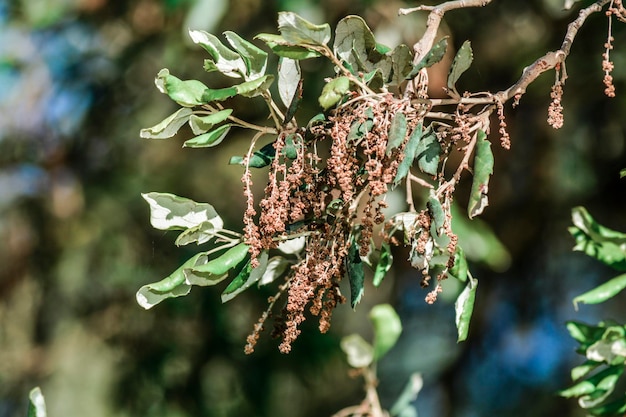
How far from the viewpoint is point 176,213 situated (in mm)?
934

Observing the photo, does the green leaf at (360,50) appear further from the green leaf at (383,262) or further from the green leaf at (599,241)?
the green leaf at (599,241)

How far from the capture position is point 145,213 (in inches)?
122

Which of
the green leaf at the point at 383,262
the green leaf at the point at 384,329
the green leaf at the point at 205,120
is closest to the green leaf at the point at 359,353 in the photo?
the green leaf at the point at 384,329

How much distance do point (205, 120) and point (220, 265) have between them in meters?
0.14

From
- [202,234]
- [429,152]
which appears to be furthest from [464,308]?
[202,234]

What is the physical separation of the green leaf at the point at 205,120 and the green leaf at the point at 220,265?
0.41ft

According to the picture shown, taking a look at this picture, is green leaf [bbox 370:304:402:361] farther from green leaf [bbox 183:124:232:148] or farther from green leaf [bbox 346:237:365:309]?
green leaf [bbox 183:124:232:148]

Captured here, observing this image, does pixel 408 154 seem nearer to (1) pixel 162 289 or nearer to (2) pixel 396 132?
(2) pixel 396 132

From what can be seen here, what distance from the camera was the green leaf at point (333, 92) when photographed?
79 centimetres

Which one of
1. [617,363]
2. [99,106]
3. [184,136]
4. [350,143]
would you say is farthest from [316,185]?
[99,106]

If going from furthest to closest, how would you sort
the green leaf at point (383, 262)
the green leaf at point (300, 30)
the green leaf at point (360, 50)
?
the green leaf at point (383, 262)
the green leaf at point (360, 50)
the green leaf at point (300, 30)

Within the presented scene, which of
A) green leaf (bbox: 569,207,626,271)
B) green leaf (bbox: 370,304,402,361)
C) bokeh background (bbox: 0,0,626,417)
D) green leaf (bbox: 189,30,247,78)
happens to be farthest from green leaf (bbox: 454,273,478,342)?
bokeh background (bbox: 0,0,626,417)

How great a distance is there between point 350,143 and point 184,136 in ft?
7.59

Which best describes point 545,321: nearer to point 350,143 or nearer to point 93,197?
point 93,197
